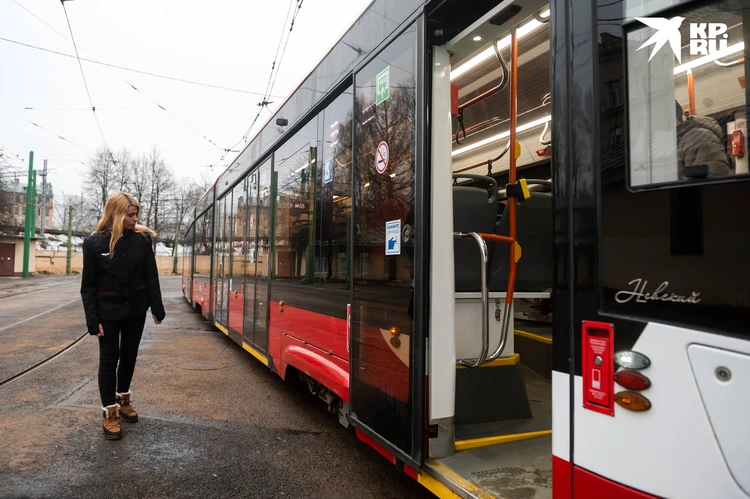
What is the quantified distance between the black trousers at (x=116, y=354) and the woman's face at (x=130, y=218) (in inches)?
28.8

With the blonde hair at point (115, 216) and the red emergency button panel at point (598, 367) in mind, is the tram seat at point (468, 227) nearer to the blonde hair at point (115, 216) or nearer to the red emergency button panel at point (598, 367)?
the red emergency button panel at point (598, 367)

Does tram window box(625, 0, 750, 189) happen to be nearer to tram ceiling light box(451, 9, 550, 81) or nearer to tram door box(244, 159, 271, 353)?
tram ceiling light box(451, 9, 550, 81)

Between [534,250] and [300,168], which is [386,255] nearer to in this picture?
[534,250]

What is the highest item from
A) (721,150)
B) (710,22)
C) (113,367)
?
(710,22)

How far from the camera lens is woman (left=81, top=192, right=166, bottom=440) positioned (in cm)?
390

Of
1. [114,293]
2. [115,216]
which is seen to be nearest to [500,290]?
[114,293]

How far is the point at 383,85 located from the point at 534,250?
5.27ft

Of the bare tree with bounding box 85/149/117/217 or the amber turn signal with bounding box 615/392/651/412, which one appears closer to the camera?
the amber turn signal with bounding box 615/392/651/412

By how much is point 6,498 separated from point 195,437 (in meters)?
1.37

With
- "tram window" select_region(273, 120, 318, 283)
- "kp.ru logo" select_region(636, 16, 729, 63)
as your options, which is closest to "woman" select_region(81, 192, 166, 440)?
"tram window" select_region(273, 120, 318, 283)

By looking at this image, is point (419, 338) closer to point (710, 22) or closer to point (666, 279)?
point (666, 279)

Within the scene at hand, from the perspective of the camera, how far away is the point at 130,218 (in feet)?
13.5

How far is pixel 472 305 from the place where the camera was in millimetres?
3170

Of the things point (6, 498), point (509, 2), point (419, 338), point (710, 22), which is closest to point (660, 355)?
point (710, 22)
